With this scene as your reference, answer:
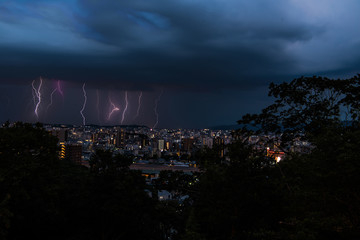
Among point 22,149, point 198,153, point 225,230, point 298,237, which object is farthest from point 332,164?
point 22,149

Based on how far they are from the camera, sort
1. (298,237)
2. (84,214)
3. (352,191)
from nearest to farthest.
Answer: (298,237)
(352,191)
(84,214)

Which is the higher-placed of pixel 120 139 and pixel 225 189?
pixel 225 189

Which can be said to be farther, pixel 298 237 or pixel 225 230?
pixel 225 230

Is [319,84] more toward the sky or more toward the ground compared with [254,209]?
more toward the sky

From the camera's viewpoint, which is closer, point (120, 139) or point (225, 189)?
point (225, 189)

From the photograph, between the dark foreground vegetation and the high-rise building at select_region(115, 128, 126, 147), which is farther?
the high-rise building at select_region(115, 128, 126, 147)

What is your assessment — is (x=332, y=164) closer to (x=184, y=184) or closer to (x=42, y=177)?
(x=184, y=184)

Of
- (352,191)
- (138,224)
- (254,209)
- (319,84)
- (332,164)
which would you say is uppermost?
(319,84)

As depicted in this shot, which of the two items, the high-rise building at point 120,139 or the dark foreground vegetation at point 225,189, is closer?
the dark foreground vegetation at point 225,189
